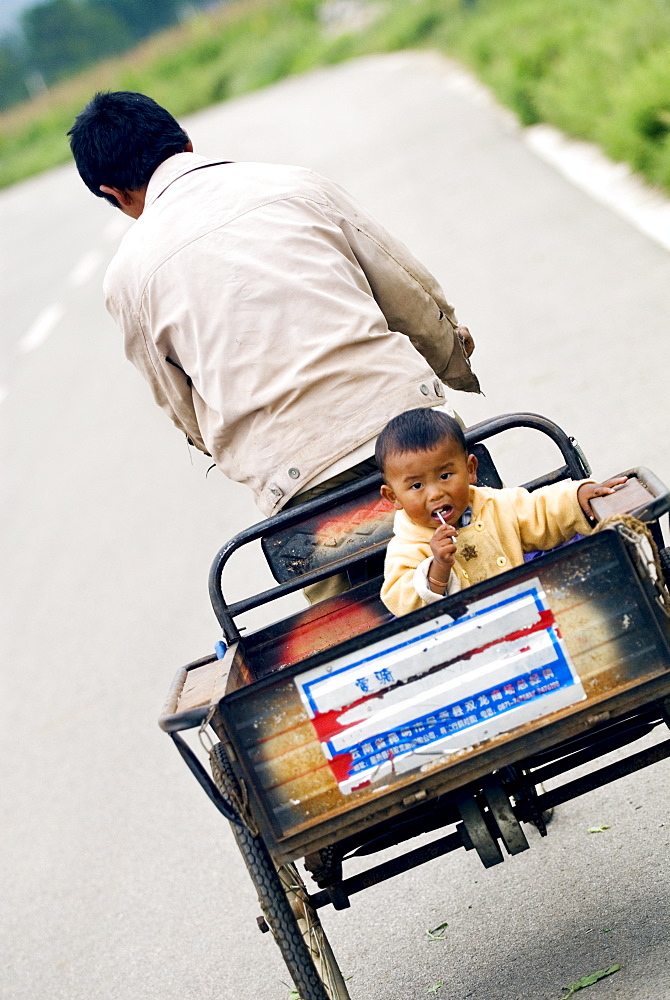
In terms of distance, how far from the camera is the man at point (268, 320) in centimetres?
380

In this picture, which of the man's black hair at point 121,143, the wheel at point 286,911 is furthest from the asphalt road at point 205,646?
the man's black hair at point 121,143

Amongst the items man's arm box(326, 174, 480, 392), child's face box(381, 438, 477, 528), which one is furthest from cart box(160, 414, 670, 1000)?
man's arm box(326, 174, 480, 392)

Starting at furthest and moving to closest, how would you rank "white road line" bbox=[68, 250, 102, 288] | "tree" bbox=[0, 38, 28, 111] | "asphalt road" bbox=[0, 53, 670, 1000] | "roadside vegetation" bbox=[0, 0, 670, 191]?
"tree" bbox=[0, 38, 28, 111] < "white road line" bbox=[68, 250, 102, 288] < "roadside vegetation" bbox=[0, 0, 670, 191] < "asphalt road" bbox=[0, 53, 670, 1000]

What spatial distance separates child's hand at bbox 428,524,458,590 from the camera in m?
3.16

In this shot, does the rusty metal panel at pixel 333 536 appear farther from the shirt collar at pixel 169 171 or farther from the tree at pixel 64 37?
the tree at pixel 64 37

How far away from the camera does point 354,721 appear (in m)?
3.00

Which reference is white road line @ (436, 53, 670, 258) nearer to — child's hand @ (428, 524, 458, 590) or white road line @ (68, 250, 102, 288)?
white road line @ (68, 250, 102, 288)

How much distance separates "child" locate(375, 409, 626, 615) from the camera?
10.9 ft

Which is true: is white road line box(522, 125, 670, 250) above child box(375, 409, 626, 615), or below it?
below

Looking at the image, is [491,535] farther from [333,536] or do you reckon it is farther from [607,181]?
[607,181]

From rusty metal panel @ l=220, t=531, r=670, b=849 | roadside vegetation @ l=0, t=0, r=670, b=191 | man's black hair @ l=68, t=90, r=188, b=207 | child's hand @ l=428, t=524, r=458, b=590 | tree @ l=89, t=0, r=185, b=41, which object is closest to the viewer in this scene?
rusty metal panel @ l=220, t=531, r=670, b=849

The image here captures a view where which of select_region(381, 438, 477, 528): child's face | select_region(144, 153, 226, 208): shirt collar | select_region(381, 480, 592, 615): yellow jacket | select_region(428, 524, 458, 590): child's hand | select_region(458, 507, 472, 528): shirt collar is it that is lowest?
select_region(381, 480, 592, 615): yellow jacket

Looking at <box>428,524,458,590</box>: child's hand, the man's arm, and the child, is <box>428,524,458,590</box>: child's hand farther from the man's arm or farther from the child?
the man's arm

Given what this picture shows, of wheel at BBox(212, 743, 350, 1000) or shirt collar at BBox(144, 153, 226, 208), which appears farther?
shirt collar at BBox(144, 153, 226, 208)
